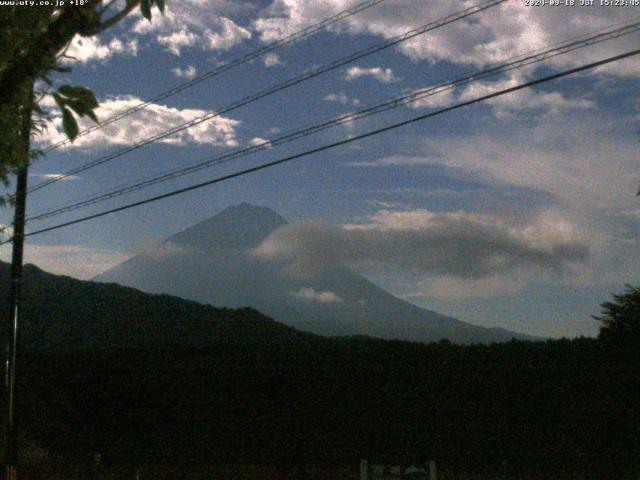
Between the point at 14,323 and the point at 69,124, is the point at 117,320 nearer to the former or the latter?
the point at 14,323

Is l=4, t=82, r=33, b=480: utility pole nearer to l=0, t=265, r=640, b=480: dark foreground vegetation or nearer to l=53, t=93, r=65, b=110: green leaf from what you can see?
l=0, t=265, r=640, b=480: dark foreground vegetation

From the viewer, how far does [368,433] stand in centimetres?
1706

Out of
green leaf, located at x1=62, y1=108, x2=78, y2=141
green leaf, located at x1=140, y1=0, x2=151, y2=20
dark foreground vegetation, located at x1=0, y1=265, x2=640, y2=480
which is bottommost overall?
dark foreground vegetation, located at x1=0, y1=265, x2=640, y2=480

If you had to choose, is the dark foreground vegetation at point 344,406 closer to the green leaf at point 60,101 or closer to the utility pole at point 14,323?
the utility pole at point 14,323

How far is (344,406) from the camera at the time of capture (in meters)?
17.5

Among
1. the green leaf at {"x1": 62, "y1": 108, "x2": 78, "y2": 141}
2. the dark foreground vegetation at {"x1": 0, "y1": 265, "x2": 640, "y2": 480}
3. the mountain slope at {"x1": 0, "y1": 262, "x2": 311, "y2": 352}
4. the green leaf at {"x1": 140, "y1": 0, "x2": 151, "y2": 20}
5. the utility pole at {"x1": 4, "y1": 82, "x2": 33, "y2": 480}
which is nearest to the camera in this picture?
the green leaf at {"x1": 62, "y1": 108, "x2": 78, "y2": 141}

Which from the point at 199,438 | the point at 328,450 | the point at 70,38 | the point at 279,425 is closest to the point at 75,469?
the point at 199,438

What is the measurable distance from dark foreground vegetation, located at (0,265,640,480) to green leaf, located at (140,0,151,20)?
40.8ft

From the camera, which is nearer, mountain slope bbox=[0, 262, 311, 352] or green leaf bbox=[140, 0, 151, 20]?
green leaf bbox=[140, 0, 151, 20]

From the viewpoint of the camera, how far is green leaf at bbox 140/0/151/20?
13.7ft

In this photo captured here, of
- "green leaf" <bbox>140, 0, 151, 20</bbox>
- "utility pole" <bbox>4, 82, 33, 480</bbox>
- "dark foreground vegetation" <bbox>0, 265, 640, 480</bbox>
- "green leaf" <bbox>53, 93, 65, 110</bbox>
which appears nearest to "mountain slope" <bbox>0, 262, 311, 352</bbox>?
"dark foreground vegetation" <bbox>0, 265, 640, 480</bbox>

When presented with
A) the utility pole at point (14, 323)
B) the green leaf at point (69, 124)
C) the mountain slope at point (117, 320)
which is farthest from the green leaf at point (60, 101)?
the mountain slope at point (117, 320)

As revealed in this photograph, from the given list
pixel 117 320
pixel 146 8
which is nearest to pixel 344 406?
pixel 146 8

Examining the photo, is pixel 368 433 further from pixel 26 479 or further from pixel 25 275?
pixel 25 275
